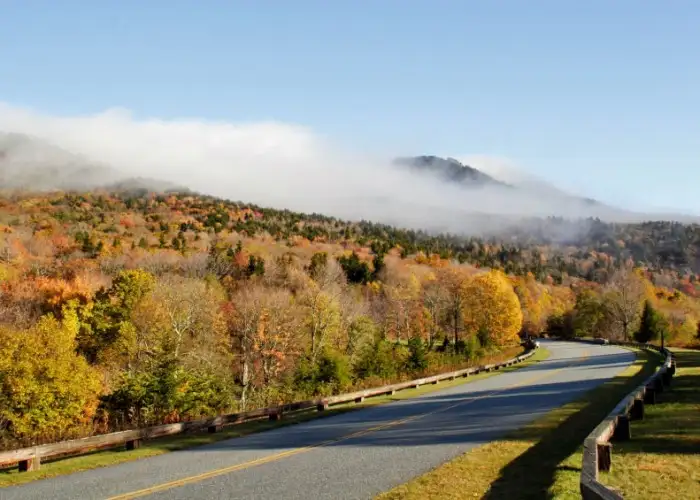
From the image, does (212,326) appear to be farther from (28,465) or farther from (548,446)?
(548,446)

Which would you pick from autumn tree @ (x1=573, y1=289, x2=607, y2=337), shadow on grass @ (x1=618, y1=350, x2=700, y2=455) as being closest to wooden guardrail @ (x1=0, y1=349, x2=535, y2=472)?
shadow on grass @ (x1=618, y1=350, x2=700, y2=455)

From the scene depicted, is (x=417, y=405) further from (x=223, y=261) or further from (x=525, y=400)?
(x=223, y=261)

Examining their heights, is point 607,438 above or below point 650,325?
above

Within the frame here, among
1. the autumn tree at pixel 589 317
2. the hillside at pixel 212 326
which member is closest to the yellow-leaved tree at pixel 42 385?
the hillside at pixel 212 326

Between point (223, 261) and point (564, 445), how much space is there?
97.2 meters

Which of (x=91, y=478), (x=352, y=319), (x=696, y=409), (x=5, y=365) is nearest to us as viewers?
(x=91, y=478)

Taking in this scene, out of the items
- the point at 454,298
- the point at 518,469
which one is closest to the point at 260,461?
the point at 518,469

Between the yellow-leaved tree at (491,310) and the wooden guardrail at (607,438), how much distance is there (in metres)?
52.6

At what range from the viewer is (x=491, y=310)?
258 ft

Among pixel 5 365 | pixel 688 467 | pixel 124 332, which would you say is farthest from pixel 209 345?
pixel 688 467

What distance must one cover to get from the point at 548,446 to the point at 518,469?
2.72 metres

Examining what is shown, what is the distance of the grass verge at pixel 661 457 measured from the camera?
10.3 m

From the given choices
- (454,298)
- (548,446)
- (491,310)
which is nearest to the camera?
(548,446)

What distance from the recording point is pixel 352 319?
62688 mm
